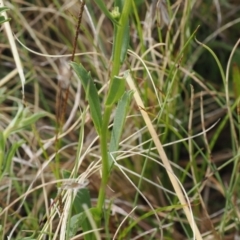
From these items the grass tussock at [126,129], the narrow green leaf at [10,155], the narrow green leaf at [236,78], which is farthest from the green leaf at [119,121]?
the narrow green leaf at [236,78]

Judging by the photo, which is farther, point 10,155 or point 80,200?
point 80,200

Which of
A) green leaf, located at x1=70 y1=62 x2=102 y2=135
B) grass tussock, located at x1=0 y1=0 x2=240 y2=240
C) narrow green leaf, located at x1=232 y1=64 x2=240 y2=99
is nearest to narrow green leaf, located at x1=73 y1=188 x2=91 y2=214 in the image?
grass tussock, located at x1=0 y1=0 x2=240 y2=240

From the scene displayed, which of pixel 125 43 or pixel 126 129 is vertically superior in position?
pixel 125 43

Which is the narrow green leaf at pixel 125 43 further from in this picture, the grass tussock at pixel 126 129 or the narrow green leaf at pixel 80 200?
the narrow green leaf at pixel 80 200

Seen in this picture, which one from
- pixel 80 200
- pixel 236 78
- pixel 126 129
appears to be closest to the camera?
pixel 80 200

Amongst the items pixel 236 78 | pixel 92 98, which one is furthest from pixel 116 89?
pixel 236 78

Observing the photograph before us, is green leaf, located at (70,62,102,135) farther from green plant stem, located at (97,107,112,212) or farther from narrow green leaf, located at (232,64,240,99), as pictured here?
narrow green leaf, located at (232,64,240,99)

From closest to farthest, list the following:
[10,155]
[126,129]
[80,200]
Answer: [10,155], [80,200], [126,129]

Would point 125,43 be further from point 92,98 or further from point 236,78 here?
point 236,78
